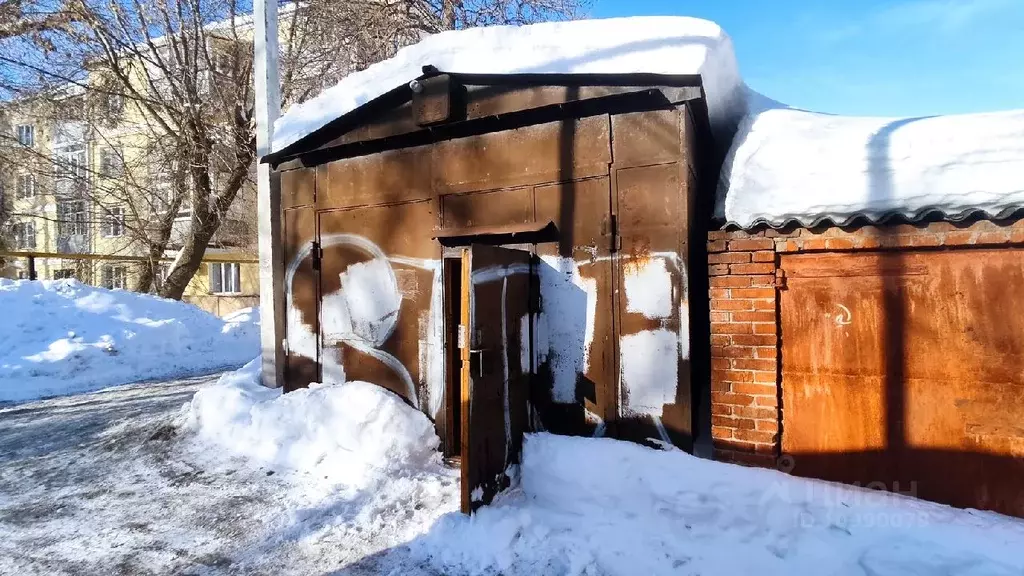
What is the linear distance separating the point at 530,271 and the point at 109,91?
14848 millimetres

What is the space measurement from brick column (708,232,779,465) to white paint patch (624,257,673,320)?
0.31 meters

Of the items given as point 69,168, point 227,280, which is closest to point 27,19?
point 69,168

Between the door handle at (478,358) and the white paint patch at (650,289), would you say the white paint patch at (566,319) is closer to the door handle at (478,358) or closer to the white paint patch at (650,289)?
the white paint patch at (650,289)

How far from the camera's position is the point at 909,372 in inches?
126

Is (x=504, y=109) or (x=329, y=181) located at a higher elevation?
(x=504, y=109)

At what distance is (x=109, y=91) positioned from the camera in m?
13.5

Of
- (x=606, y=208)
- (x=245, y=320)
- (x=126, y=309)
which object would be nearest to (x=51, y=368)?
(x=126, y=309)

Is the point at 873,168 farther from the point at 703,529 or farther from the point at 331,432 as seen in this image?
the point at 331,432

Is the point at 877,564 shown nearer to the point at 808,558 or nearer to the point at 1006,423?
the point at 808,558

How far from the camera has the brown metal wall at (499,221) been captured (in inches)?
150

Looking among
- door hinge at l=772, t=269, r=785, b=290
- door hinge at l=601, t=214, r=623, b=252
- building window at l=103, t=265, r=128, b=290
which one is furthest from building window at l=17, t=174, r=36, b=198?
door hinge at l=772, t=269, r=785, b=290

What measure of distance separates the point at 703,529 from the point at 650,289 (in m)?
1.58

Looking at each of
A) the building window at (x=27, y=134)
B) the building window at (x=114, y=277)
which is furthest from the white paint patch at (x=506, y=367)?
the building window at (x=114, y=277)

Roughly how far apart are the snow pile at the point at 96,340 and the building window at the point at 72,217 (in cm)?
483
